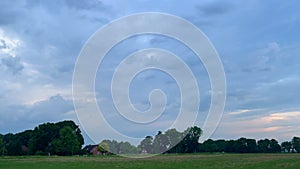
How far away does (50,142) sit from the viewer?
4272 inches

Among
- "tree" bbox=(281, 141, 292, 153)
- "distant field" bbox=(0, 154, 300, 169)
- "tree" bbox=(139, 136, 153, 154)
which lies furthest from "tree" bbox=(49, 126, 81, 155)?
"tree" bbox=(281, 141, 292, 153)

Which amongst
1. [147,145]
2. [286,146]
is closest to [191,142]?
[147,145]

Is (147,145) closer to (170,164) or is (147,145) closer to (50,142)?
(50,142)

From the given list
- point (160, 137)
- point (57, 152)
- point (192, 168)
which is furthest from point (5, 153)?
point (192, 168)

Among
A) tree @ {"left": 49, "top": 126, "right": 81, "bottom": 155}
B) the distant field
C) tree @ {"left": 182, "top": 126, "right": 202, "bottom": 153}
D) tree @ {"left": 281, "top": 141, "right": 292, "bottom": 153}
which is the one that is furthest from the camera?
tree @ {"left": 281, "top": 141, "right": 292, "bottom": 153}

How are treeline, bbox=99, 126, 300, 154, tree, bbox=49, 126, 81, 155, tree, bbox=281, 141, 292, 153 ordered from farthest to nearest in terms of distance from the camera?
tree, bbox=281, 141, 292, 153 < treeline, bbox=99, 126, 300, 154 < tree, bbox=49, 126, 81, 155

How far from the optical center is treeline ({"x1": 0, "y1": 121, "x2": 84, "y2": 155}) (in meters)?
102

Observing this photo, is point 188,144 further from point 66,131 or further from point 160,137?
point 66,131

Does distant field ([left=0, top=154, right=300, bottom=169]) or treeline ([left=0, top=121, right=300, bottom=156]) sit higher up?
treeline ([left=0, top=121, right=300, bottom=156])

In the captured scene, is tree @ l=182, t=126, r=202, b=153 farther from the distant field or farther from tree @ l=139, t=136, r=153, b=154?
the distant field

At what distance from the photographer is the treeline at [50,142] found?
333 ft

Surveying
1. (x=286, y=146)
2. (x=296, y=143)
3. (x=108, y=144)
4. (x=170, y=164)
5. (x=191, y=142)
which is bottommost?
(x=170, y=164)

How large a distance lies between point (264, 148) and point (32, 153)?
84.5 m

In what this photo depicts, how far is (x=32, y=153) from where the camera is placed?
4296 inches
